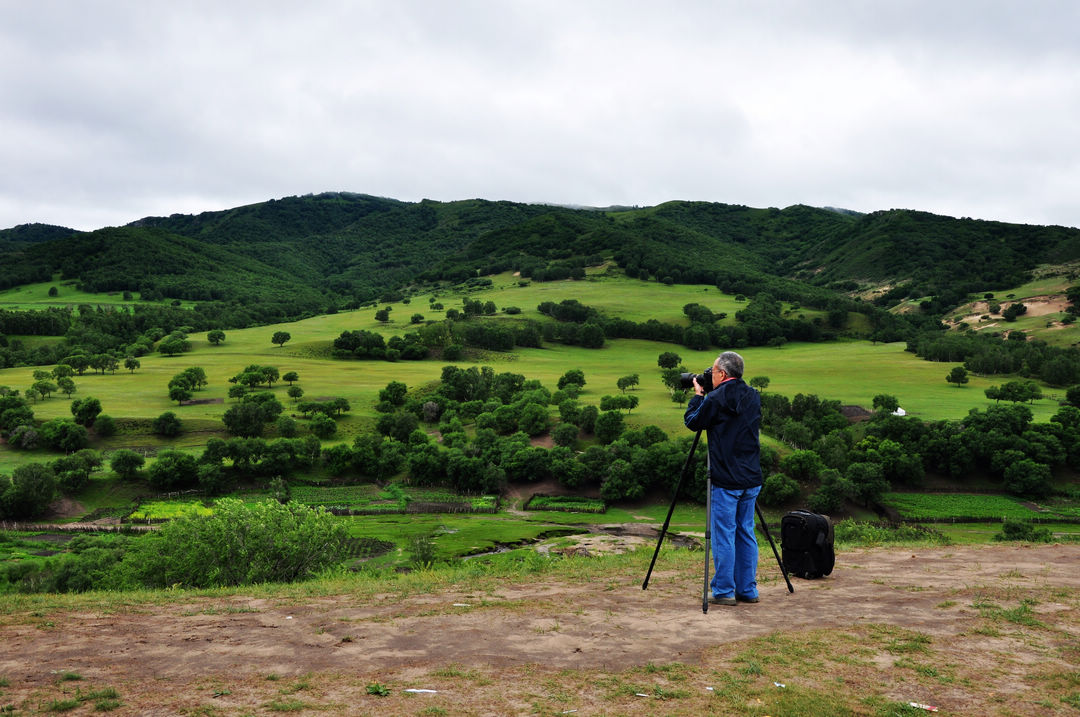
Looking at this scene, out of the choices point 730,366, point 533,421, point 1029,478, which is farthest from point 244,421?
point 1029,478

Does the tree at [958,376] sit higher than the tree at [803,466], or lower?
higher

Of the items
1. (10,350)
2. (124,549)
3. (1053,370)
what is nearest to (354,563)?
(124,549)

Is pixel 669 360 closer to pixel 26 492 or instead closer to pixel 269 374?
pixel 269 374

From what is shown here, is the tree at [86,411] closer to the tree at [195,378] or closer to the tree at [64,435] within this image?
the tree at [64,435]

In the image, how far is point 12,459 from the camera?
266ft

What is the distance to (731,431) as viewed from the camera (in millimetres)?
10984

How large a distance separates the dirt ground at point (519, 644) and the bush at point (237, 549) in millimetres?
13459

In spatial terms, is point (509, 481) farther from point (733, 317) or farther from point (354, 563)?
point (733, 317)

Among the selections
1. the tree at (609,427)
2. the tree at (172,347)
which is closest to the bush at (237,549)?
the tree at (609,427)

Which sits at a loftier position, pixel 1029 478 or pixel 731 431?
pixel 731 431

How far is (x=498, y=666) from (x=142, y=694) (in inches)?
167

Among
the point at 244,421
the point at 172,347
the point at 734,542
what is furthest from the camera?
the point at 172,347

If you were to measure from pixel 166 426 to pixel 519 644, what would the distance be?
96313 mm

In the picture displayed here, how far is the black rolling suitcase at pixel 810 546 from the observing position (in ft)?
43.9
